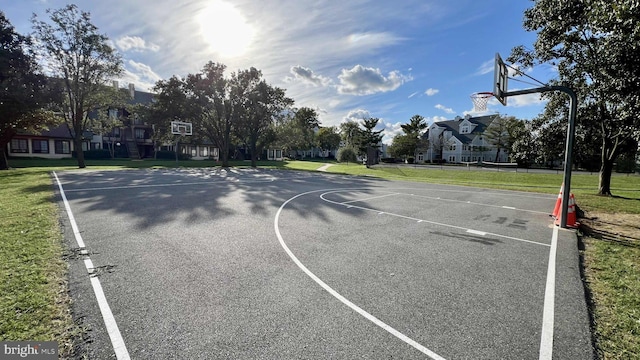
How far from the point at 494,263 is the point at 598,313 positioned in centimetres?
184

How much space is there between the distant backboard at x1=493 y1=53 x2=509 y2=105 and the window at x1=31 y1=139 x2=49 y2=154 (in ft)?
169

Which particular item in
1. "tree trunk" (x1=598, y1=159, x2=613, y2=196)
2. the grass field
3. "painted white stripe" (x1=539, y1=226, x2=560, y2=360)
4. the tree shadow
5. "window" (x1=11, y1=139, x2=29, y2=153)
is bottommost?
"painted white stripe" (x1=539, y1=226, x2=560, y2=360)

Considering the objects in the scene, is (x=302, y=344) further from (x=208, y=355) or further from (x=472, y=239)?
(x=472, y=239)

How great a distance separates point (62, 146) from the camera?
129ft

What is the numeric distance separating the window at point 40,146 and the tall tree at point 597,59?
53346 mm

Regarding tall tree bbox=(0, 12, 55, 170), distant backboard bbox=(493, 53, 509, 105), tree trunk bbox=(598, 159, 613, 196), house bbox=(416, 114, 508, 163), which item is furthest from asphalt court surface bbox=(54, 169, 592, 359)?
house bbox=(416, 114, 508, 163)

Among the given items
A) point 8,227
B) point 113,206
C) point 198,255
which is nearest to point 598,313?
point 198,255

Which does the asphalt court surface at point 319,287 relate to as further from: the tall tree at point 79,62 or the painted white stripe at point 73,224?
the tall tree at point 79,62

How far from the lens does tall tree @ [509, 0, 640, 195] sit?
6973mm

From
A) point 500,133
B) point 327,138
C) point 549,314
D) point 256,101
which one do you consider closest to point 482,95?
point 549,314

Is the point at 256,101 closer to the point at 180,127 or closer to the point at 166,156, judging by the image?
the point at 180,127

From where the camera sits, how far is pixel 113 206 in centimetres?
958

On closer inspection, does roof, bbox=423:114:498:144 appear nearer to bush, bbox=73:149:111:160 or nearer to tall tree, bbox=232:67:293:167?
tall tree, bbox=232:67:293:167

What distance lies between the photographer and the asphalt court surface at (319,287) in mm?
3117
